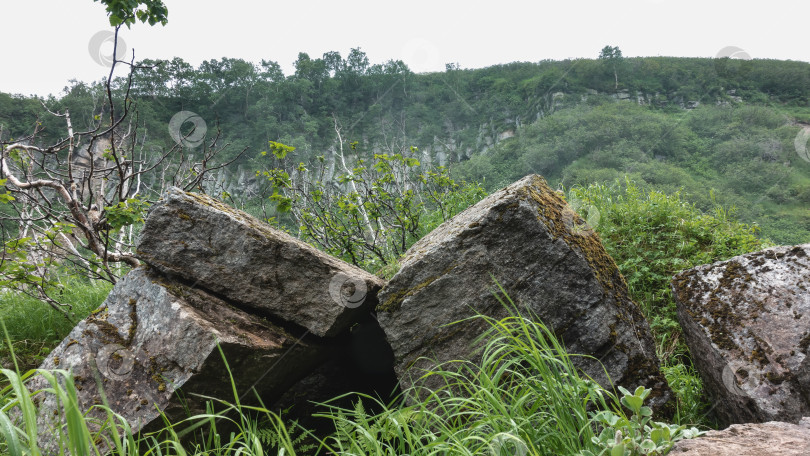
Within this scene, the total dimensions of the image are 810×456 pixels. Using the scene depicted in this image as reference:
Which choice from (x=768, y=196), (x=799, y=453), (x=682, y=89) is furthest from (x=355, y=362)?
(x=682, y=89)

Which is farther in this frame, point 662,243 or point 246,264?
point 662,243

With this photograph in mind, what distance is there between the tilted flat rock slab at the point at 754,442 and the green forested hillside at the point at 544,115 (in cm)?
2829

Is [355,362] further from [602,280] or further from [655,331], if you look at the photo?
[655,331]

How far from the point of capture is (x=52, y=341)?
3602 mm

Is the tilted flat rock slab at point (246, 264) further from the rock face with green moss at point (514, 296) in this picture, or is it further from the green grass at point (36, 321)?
the green grass at point (36, 321)

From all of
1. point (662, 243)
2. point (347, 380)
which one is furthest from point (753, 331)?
point (662, 243)

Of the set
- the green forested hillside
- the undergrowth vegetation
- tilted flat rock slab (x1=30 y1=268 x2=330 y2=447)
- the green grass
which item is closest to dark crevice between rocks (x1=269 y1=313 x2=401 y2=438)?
tilted flat rock slab (x1=30 y1=268 x2=330 y2=447)

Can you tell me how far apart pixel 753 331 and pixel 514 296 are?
1312 millimetres

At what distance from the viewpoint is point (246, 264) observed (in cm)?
270

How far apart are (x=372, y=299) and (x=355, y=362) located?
23.3 inches

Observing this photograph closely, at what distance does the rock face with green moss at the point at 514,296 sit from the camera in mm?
2504

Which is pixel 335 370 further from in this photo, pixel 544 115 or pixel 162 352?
pixel 544 115

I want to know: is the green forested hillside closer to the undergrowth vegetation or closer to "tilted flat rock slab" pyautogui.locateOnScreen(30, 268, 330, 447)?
the undergrowth vegetation

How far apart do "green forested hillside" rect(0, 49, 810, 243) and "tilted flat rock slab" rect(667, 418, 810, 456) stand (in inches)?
1114
